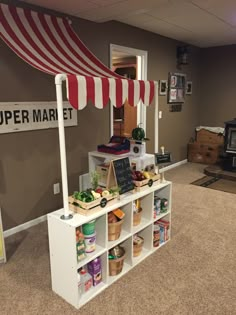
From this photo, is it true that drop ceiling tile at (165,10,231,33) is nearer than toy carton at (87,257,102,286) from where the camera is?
No

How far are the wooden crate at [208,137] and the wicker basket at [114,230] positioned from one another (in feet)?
13.7

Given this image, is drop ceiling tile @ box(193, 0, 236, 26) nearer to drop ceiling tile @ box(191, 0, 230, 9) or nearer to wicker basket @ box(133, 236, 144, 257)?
drop ceiling tile @ box(191, 0, 230, 9)

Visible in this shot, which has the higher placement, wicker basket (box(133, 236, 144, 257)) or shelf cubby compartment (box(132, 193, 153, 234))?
shelf cubby compartment (box(132, 193, 153, 234))

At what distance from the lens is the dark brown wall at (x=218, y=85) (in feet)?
18.5

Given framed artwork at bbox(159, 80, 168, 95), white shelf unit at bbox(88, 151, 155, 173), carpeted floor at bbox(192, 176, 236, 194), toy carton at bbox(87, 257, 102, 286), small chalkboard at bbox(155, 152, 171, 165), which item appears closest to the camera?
toy carton at bbox(87, 257, 102, 286)

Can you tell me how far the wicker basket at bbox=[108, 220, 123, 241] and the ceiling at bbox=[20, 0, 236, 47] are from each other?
2.16m

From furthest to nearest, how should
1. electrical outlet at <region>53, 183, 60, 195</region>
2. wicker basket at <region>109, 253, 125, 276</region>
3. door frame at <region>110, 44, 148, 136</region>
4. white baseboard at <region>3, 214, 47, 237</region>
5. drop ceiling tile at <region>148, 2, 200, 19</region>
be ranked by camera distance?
door frame at <region>110, 44, 148, 136</region>
electrical outlet at <region>53, 183, 60, 195</region>
drop ceiling tile at <region>148, 2, 200, 19</region>
white baseboard at <region>3, 214, 47, 237</region>
wicker basket at <region>109, 253, 125, 276</region>

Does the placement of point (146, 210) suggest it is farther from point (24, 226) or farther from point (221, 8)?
point (221, 8)

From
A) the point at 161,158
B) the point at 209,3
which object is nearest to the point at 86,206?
the point at 161,158

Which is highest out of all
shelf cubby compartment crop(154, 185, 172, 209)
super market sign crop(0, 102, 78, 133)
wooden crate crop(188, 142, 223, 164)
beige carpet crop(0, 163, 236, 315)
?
super market sign crop(0, 102, 78, 133)

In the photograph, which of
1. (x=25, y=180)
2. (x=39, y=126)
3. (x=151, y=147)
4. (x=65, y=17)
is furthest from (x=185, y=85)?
(x=25, y=180)

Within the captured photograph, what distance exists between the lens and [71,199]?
2.07m

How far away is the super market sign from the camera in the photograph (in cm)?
274

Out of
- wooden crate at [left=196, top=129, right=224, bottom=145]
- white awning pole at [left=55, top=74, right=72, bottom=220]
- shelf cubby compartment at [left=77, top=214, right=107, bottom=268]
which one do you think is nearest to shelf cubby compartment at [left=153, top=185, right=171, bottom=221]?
shelf cubby compartment at [left=77, top=214, right=107, bottom=268]
